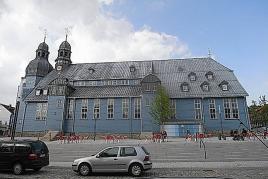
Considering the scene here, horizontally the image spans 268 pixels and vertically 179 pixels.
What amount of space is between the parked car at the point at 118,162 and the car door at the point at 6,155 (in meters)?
3.48

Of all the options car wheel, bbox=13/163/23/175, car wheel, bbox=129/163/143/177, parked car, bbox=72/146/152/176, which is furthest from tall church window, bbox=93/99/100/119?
car wheel, bbox=129/163/143/177

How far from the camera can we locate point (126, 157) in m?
12.9

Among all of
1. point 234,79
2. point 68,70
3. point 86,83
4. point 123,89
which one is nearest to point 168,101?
point 123,89

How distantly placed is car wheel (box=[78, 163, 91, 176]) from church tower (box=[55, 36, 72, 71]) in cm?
4525

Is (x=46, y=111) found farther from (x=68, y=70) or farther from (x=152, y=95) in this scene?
(x=152, y=95)

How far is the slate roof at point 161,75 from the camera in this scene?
45.4m

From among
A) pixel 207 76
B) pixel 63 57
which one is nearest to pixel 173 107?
pixel 207 76

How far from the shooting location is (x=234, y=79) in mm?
46188

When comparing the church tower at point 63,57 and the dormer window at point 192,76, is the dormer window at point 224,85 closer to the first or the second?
the dormer window at point 192,76

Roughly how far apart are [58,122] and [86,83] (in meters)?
9.50

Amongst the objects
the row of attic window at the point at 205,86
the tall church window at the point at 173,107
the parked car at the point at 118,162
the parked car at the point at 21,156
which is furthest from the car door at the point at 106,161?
the row of attic window at the point at 205,86

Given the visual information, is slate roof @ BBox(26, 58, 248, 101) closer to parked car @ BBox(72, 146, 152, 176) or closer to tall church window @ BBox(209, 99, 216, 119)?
tall church window @ BBox(209, 99, 216, 119)

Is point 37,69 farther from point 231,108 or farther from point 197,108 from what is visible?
point 231,108

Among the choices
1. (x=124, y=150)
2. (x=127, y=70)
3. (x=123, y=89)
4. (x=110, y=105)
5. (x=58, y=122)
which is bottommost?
(x=124, y=150)
